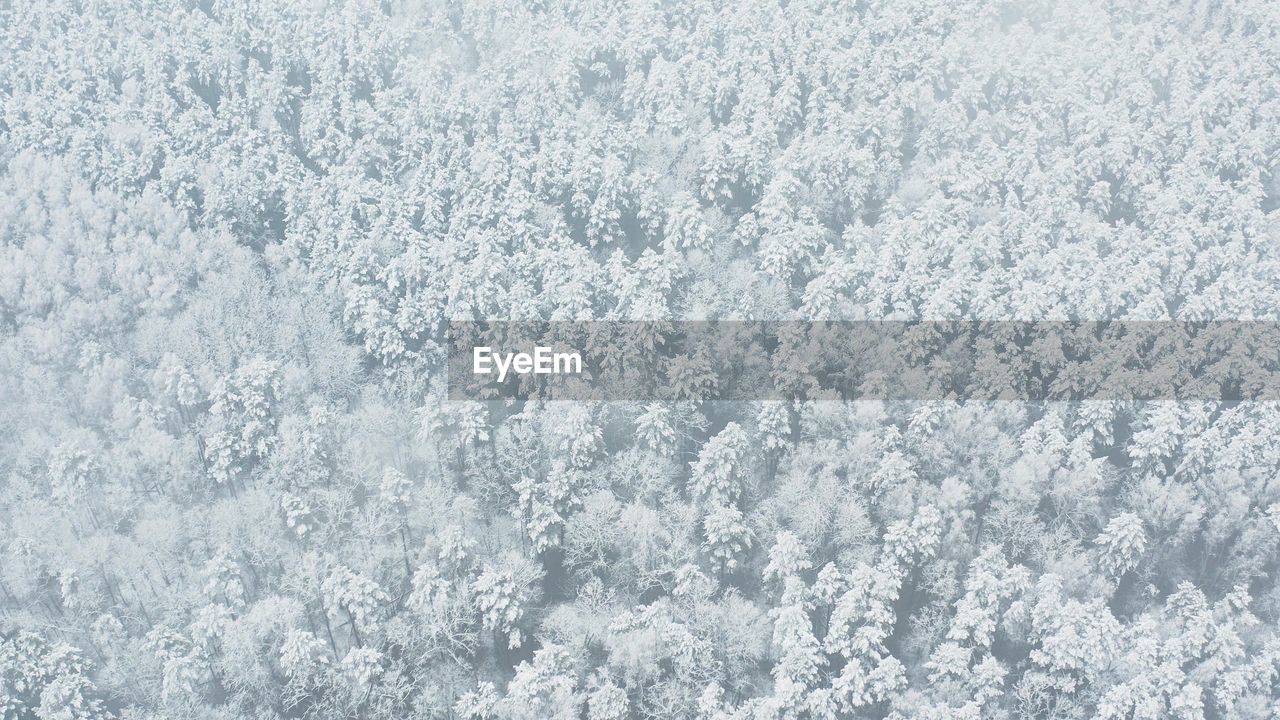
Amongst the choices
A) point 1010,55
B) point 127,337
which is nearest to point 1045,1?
point 1010,55

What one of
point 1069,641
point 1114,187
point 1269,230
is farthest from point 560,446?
point 1269,230

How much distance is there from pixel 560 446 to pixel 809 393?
641 inches

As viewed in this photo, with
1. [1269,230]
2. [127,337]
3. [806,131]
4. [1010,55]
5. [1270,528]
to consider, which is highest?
[1010,55]

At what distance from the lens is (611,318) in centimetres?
7050

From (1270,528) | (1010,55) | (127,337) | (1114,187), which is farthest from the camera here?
(1010,55)

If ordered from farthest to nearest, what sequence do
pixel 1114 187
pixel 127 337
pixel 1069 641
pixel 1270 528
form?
pixel 1114 187 < pixel 127 337 < pixel 1270 528 < pixel 1069 641

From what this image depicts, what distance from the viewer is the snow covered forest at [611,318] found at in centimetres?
6031

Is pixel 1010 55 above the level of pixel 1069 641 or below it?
above

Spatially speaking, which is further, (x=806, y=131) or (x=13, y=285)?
(x=806, y=131)

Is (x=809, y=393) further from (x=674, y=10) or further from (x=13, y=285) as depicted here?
(x=13, y=285)

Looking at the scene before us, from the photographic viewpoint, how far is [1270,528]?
64062 mm

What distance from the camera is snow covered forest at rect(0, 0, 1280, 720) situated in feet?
198

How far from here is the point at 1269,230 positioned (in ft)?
264

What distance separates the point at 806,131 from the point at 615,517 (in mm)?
39318
